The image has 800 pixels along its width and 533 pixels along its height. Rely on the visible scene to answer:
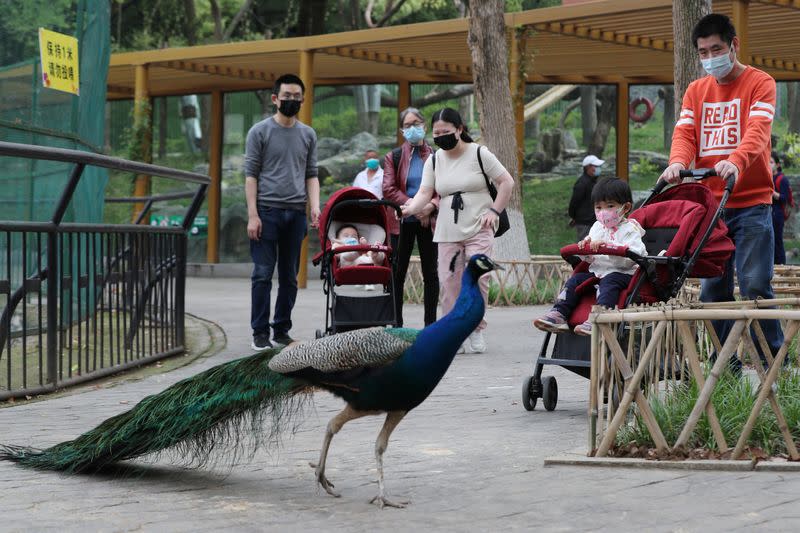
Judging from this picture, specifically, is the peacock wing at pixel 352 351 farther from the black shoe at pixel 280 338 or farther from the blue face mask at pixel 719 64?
the black shoe at pixel 280 338

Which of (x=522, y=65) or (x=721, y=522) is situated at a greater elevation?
(x=522, y=65)

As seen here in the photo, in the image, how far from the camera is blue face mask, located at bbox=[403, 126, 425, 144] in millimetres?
9969

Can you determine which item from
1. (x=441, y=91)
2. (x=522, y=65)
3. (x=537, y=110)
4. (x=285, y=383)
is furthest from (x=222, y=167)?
(x=285, y=383)

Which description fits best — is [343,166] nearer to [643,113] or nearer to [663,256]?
[643,113]

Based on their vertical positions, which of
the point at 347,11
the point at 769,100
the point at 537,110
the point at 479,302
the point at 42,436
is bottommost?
the point at 42,436

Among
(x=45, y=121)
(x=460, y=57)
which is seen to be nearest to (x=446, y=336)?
(x=45, y=121)

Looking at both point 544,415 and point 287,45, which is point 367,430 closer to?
point 544,415

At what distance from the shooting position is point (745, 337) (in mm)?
5098

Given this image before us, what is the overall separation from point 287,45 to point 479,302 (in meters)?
15.2

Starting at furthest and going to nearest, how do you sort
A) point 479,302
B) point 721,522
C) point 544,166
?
point 544,166, point 479,302, point 721,522

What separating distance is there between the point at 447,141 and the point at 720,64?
2.60 metres

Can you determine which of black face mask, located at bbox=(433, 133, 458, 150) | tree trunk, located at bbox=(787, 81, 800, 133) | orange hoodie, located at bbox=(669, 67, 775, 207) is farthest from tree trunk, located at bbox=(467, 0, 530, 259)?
orange hoodie, located at bbox=(669, 67, 775, 207)

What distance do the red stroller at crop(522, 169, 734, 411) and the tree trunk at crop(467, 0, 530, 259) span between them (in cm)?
836

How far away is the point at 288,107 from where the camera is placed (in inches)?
375
